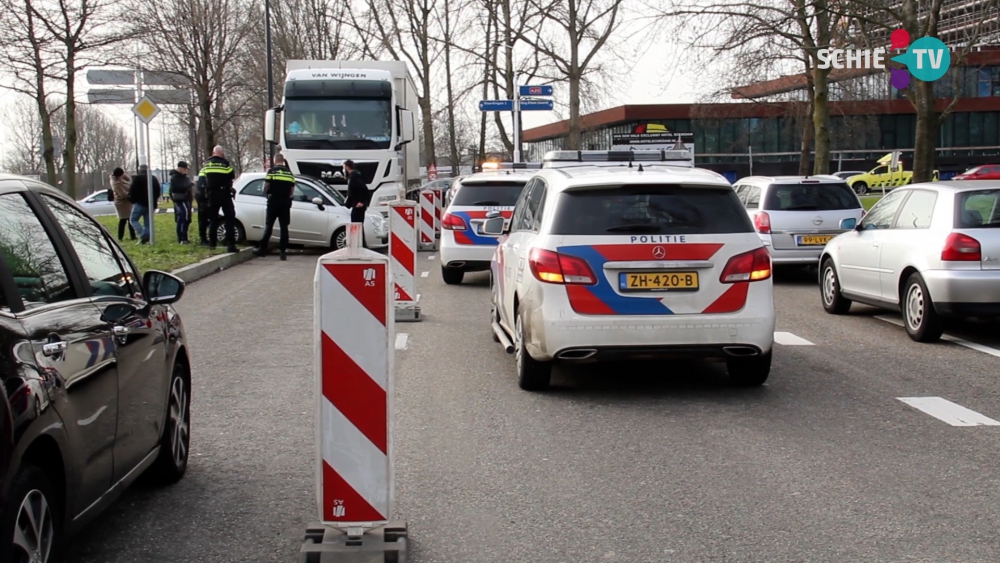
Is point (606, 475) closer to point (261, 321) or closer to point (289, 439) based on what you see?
point (289, 439)

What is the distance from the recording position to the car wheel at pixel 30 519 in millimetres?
3264

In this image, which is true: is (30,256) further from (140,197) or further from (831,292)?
(140,197)

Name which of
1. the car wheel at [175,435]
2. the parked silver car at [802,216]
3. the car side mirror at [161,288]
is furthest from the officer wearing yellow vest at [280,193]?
the car side mirror at [161,288]

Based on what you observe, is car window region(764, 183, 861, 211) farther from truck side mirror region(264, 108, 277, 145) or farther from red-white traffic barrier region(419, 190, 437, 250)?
truck side mirror region(264, 108, 277, 145)

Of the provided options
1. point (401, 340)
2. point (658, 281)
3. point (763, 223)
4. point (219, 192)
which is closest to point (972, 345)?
point (658, 281)

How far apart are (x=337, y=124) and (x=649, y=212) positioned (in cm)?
1758

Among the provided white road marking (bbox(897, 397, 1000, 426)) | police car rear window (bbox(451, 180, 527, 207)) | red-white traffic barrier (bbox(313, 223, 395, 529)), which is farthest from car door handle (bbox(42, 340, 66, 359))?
police car rear window (bbox(451, 180, 527, 207))

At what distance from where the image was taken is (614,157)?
13.4m

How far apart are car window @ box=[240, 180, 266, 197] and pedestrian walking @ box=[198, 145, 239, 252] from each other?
5.01 ft

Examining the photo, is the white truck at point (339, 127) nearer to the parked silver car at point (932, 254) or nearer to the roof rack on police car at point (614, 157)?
the roof rack on police car at point (614, 157)

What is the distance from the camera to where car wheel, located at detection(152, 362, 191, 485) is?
5297 mm

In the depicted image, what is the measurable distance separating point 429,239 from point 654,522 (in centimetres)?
2071

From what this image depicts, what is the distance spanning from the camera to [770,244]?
16344 millimetres

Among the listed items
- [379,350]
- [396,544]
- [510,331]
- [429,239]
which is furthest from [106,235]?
[429,239]
